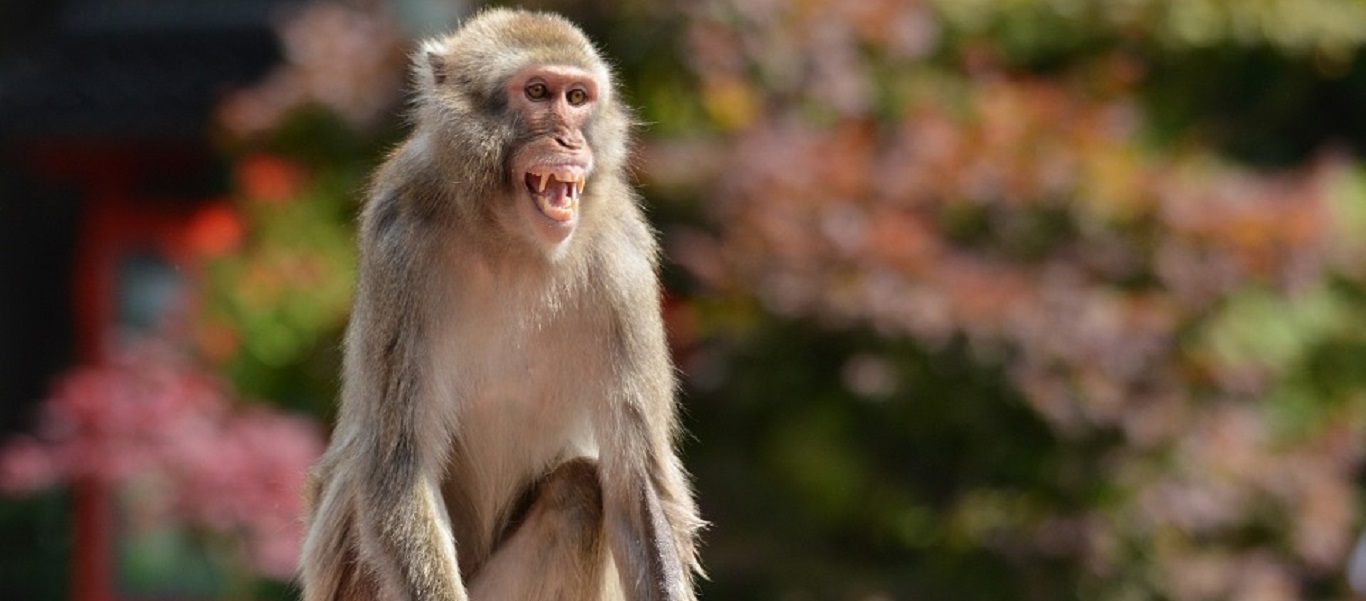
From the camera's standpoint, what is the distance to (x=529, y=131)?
17.2ft

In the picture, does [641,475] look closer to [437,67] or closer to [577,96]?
[577,96]

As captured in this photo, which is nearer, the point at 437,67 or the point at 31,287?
the point at 437,67

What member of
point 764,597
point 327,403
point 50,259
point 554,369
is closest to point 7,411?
point 50,259

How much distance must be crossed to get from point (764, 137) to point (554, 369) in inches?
171

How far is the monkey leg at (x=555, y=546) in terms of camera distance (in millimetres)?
5434

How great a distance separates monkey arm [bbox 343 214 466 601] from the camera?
5211 mm

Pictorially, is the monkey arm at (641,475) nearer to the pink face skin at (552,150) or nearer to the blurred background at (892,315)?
the pink face skin at (552,150)

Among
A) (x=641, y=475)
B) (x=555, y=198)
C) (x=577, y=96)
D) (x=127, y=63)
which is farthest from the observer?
(x=127, y=63)

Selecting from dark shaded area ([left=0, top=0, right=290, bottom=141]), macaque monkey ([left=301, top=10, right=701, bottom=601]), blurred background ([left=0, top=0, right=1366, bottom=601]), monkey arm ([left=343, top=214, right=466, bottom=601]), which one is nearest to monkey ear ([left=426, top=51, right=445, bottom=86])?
macaque monkey ([left=301, top=10, right=701, bottom=601])

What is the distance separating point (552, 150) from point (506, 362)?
0.53m

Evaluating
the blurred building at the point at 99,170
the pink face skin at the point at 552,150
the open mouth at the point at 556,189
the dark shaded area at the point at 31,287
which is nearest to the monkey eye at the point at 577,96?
the pink face skin at the point at 552,150

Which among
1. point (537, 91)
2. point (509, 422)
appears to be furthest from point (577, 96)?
point (509, 422)

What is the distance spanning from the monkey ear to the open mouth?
37 cm

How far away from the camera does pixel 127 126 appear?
40.4 ft
